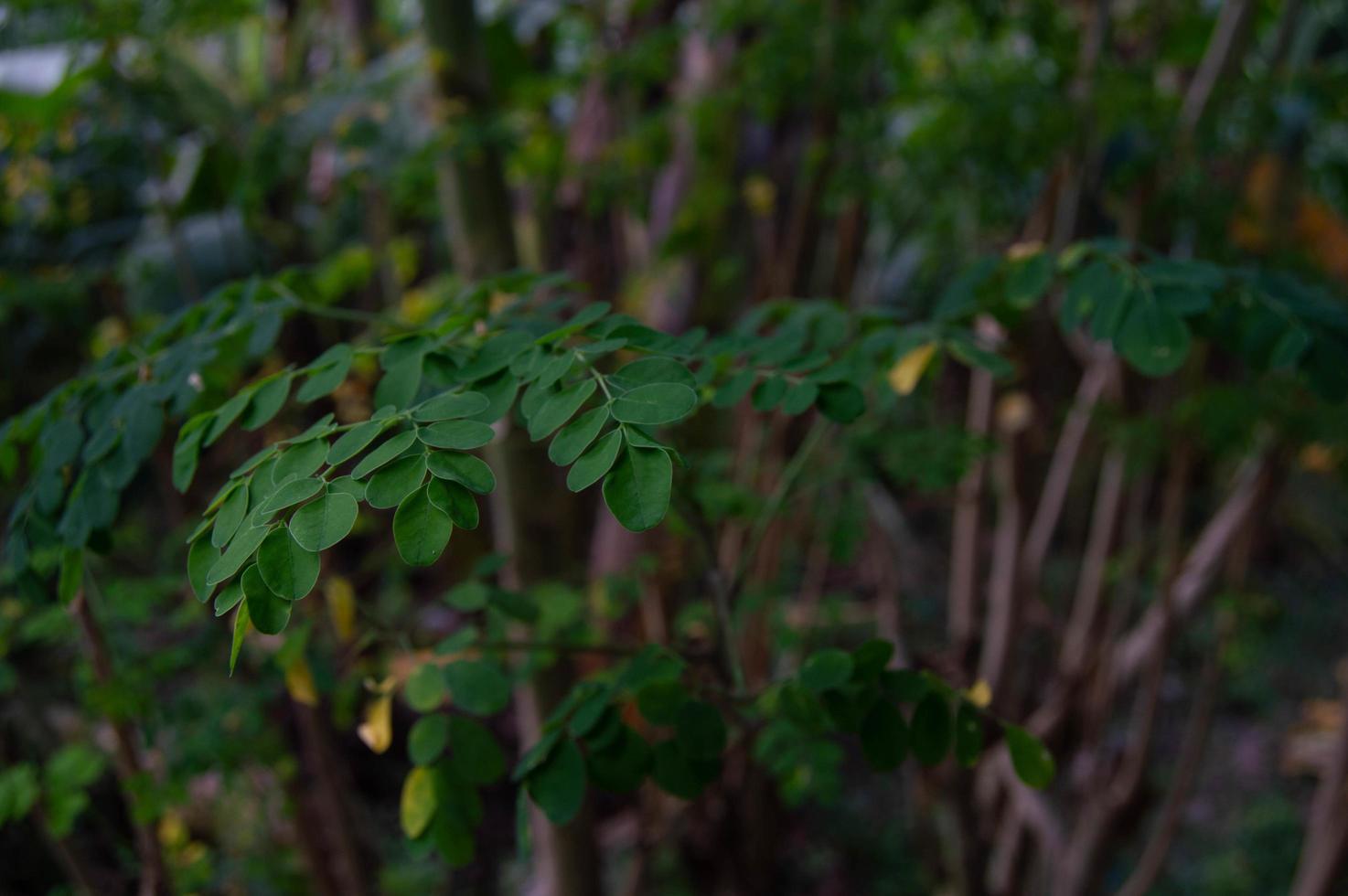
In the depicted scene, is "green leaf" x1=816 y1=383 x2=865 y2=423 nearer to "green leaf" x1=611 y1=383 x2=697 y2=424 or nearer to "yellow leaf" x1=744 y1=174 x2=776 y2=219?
"green leaf" x1=611 y1=383 x2=697 y2=424

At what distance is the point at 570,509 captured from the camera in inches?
105

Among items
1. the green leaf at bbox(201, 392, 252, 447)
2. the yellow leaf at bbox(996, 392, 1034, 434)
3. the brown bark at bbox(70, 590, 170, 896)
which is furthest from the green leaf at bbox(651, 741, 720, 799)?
the yellow leaf at bbox(996, 392, 1034, 434)

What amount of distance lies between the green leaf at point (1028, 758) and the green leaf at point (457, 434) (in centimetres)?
52

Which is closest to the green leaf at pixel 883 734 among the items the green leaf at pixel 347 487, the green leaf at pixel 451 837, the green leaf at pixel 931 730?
the green leaf at pixel 931 730

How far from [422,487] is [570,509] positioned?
210cm

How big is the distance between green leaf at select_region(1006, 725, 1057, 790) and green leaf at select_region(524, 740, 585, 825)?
0.37m

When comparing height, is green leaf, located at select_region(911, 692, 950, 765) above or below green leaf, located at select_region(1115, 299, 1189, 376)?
below

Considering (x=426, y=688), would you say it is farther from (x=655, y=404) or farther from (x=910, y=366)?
(x=910, y=366)

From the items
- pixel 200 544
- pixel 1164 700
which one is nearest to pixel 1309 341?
pixel 200 544

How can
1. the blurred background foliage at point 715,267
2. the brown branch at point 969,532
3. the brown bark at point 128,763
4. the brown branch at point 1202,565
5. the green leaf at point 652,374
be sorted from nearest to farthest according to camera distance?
the green leaf at point 652,374 → the brown bark at point 128,763 → the blurred background foliage at point 715,267 → the brown branch at point 1202,565 → the brown branch at point 969,532

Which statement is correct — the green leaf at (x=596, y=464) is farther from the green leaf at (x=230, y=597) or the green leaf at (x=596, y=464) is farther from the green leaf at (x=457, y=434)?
the green leaf at (x=230, y=597)

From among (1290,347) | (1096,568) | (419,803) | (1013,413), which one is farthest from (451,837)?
(1096,568)

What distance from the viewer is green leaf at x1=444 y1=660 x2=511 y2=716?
0.80 metres

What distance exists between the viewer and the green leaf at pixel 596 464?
56cm
